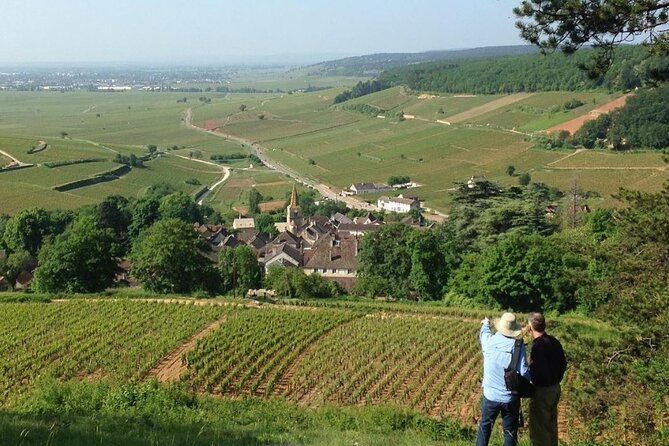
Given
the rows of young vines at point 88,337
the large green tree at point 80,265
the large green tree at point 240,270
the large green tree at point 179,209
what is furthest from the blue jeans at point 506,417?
the large green tree at point 179,209

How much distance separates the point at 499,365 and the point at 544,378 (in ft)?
1.65

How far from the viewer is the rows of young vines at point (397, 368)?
758 inches

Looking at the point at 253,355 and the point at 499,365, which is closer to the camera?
the point at 499,365

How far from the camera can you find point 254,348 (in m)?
23.9

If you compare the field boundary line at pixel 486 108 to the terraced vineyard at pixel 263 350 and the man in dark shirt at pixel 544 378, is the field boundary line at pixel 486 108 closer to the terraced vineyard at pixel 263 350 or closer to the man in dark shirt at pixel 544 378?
the terraced vineyard at pixel 263 350

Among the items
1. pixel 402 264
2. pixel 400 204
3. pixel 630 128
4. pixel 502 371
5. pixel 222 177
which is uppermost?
pixel 502 371

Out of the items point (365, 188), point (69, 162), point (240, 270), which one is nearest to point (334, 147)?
point (365, 188)

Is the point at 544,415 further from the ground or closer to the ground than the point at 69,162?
further from the ground

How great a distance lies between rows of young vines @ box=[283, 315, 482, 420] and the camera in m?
19.2

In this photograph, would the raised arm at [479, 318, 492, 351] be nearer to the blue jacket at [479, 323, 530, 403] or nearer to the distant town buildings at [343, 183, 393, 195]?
the blue jacket at [479, 323, 530, 403]

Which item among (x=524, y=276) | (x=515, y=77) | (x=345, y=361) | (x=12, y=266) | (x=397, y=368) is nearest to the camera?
(x=397, y=368)

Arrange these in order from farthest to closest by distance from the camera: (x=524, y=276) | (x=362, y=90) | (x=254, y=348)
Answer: (x=362, y=90) → (x=524, y=276) → (x=254, y=348)

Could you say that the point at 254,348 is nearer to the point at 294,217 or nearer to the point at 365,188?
the point at 294,217

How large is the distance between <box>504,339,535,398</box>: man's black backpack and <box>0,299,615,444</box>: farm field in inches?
275
